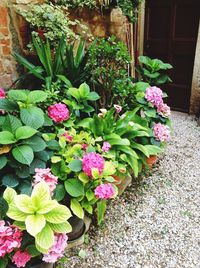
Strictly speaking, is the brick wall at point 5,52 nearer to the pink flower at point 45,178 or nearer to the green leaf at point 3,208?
the pink flower at point 45,178

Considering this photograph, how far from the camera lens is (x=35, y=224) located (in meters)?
1.16

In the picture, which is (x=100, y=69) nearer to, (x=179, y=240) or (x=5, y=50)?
(x=5, y=50)

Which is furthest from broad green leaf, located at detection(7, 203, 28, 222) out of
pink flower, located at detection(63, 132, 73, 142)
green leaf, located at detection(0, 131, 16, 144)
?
pink flower, located at detection(63, 132, 73, 142)

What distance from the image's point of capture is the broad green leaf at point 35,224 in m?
1.12

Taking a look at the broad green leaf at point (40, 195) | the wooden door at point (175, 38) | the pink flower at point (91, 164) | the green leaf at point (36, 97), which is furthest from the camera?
the wooden door at point (175, 38)

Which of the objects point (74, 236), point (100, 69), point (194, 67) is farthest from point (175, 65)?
point (74, 236)

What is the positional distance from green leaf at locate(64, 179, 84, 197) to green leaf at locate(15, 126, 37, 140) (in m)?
0.35

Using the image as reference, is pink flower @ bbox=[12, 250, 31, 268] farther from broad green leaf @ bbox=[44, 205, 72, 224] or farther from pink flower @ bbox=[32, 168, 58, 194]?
pink flower @ bbox=[32, 168, 58, 194]

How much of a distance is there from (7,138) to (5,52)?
125 cm

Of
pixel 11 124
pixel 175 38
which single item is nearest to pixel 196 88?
pixel 175 38

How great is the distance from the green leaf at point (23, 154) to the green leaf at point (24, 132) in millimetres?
53

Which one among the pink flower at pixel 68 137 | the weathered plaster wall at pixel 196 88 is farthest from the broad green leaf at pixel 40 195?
the weathered plaster wall at pixel 196 88

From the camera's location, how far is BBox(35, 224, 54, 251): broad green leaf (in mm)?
1153

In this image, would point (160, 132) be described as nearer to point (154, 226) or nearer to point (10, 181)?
point (154, 226)
